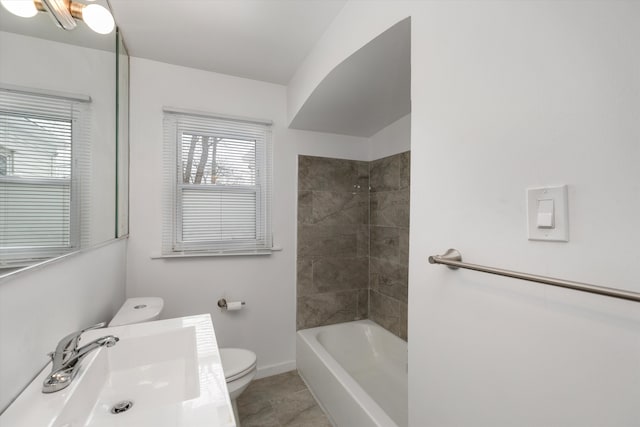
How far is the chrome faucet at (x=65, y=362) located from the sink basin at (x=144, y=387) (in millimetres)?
21

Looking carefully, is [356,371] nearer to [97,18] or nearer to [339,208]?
[339,208]

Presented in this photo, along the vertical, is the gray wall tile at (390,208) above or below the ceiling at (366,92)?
below

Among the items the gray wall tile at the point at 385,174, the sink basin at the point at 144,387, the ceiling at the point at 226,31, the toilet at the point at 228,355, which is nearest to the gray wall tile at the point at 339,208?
the gray wall tile at the point at 385,174

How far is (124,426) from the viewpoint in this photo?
25.8 inches

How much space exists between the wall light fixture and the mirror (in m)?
0.02

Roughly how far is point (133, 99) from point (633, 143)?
8.21 feet

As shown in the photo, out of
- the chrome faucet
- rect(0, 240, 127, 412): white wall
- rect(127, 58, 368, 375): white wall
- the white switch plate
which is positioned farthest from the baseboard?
the white switch plate

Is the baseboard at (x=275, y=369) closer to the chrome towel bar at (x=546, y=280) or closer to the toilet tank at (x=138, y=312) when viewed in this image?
the toilet tank at (x=138, y=312)

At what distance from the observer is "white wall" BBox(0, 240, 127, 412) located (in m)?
0.70

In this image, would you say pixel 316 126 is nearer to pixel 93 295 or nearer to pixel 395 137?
pixel 395 137

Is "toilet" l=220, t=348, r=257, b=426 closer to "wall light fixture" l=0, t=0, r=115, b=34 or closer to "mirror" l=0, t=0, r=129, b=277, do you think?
"mirror" l=0, t=0, r=129, b=277

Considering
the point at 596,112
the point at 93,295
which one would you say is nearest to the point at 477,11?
the point at 596,112

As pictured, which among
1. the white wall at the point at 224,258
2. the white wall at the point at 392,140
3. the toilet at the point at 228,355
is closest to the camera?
the toilet at the point at 228,355

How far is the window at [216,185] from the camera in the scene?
2.10 meters
